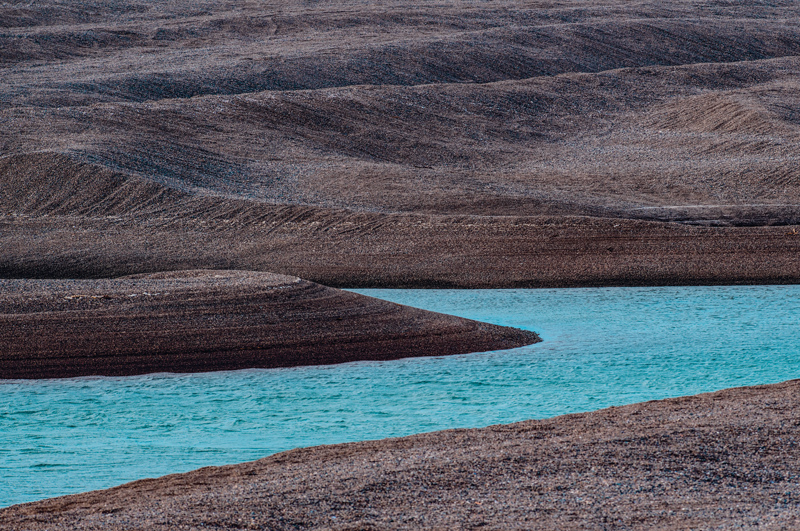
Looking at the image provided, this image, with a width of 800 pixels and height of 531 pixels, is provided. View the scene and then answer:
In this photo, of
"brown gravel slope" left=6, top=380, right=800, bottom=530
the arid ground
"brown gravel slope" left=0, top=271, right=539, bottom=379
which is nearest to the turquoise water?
"brown gravel slope" left=0, top=271, right=539, bottom=379

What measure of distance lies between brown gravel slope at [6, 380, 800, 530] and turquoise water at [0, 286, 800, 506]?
1356 mm

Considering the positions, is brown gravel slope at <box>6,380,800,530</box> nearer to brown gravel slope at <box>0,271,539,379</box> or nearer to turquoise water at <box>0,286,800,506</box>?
turquoise water at <box>0,286,800,506</box>

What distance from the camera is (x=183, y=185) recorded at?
88.6 ft

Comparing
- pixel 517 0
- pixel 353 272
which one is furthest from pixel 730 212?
pixel 517 0

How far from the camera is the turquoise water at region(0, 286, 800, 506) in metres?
9.64

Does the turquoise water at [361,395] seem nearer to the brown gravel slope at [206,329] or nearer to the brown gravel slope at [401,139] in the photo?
the brown gravel slope at [206,329]

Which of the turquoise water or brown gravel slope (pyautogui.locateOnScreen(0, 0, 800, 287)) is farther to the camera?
→ brown gravel slope (pyautogui.locateOnScreen(0, 0, 800, 287))

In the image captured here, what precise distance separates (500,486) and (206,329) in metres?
7.71

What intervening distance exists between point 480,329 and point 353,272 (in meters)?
5.94

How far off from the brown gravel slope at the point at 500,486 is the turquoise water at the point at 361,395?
53.4 inches

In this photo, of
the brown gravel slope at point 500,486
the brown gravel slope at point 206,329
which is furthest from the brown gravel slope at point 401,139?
the brown gravel slope at point 500,486

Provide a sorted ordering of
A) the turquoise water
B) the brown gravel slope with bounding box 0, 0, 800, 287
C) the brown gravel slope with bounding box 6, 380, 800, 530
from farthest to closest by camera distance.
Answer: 1. the brown gravel slope with bounding box 0, 0, 800, 287
2. the turquoise water
3. the brown gravel slope with bounding box 6, 380, 800, 530

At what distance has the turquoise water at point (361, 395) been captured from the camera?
9641 mm

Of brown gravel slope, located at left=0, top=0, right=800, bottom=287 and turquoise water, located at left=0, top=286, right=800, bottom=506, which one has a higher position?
brown gravel slope, located at left=0, top=0, right=800, bottom=287
